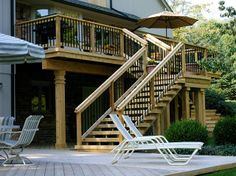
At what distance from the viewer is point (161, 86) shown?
15562 mm

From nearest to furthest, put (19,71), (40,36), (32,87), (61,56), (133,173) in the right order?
(133,173), (61,56), (40,36), (19,71), (32,87)

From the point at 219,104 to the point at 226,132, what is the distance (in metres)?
10.1

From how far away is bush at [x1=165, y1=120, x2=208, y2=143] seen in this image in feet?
40.5

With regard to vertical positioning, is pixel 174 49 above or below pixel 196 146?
above

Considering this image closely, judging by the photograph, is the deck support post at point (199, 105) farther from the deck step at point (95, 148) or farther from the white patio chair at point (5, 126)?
the white patio chair at point (5, 126)

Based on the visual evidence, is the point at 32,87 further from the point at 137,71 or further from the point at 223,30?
the point at 223,30

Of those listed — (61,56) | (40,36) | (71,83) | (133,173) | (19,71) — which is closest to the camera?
(133,173)

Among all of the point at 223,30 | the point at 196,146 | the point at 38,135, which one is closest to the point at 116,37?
the point at 223,30

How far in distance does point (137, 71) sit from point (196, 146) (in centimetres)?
801

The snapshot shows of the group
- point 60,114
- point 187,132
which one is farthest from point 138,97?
point 187,132

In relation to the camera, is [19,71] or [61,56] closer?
[61,56]

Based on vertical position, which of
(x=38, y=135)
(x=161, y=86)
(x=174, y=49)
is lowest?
(x=38, y=135)

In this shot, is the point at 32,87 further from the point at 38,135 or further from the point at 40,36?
the point at 40,36

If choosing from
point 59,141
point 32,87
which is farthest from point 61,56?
point 32,87
